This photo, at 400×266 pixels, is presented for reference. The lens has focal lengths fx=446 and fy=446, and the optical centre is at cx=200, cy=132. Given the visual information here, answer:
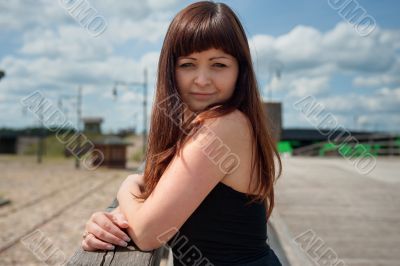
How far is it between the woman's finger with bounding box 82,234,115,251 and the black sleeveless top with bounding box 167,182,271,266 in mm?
243

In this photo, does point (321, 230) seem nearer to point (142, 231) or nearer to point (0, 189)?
point (142, 231)

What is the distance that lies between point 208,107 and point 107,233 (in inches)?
21.9

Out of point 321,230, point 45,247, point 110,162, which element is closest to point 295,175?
point 321,230

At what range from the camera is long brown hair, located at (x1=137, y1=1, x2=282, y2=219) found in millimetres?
1514

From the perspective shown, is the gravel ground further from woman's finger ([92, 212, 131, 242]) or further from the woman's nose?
the woman's nose

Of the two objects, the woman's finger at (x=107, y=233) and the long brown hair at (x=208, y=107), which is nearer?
the woman's finger at (x=107, y=233)

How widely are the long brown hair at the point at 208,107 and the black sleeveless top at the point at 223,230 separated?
0.24 ft

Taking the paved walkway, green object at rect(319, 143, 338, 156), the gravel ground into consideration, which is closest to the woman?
the paved walkway

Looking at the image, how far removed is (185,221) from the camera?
1469 millimetres

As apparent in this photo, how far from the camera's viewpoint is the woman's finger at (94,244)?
138 centimetres

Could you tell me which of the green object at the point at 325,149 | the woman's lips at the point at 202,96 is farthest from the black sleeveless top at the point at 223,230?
the green object at the point at 325,149

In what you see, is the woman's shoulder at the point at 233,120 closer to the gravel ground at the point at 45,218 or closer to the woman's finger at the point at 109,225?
the woman's finger at the point at 109,225

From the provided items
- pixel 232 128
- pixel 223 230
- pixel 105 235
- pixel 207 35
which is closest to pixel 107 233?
pixel 105 235

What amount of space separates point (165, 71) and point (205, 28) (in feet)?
0.73
